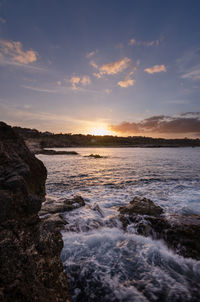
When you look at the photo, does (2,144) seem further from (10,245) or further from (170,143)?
(170,143)

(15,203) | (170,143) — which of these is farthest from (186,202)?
(170,143)

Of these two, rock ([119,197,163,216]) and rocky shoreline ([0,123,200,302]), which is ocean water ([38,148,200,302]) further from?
rock ([119,197,163,216])

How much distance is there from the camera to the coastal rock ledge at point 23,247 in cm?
194

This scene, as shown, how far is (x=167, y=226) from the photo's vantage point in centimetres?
565

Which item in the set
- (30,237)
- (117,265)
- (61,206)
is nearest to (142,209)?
(117,265)

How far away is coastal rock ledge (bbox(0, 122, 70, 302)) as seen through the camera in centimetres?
194

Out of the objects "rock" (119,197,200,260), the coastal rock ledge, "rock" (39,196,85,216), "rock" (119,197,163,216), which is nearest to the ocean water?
"rock" (119,197,200,260)

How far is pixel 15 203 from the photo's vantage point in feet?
9.95

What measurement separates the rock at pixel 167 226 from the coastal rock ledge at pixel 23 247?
157 inches

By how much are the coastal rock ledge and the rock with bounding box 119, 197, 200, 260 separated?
3977mm

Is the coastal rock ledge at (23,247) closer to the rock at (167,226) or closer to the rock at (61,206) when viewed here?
the rock at (61,206)

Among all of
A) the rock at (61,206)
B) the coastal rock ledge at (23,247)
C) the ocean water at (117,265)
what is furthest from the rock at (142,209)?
the coastal rock ledge at (23,247)

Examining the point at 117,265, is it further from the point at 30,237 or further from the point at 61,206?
the point at 61,206

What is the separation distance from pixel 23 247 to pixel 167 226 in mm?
5270
